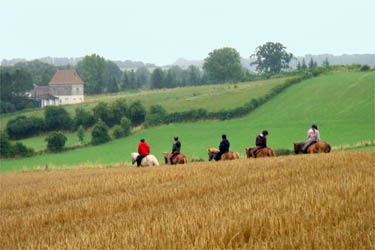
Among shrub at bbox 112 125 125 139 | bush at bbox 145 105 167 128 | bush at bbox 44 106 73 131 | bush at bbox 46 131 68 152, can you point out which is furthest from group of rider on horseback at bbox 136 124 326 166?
bush at bbox 44 106 73 131

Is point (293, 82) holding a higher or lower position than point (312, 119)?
higher

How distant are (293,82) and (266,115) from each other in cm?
1994

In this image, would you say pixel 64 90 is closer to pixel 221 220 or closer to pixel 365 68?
pixel 365 68

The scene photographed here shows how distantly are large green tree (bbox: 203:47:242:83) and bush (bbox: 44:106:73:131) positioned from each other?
7036 cm

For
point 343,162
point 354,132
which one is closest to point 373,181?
point 343,162

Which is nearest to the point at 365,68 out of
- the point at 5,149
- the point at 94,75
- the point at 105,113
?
the point at 105,113

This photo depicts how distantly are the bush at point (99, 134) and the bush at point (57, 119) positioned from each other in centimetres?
1380

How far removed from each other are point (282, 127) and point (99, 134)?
22824mm

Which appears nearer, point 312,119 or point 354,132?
point 354,132

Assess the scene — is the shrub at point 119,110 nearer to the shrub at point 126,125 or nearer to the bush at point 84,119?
Answer: the bush at point 84,119

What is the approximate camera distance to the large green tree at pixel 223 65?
136125mm

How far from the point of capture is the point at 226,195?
10.1 meters

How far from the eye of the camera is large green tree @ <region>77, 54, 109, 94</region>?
14962 cm

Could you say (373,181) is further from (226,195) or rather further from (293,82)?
(293,82)
